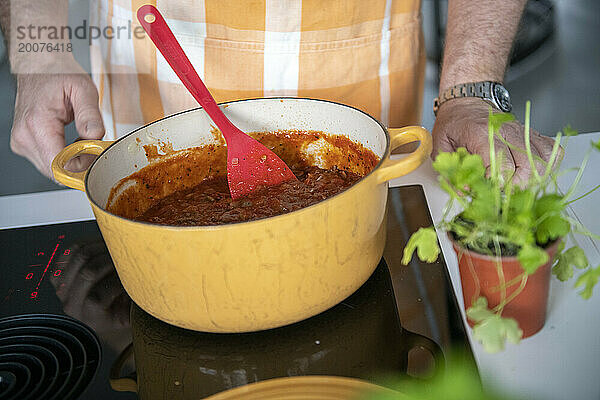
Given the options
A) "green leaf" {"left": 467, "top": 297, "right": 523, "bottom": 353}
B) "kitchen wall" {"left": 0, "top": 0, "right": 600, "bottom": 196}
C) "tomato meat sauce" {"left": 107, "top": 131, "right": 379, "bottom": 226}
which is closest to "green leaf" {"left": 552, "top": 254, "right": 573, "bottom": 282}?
"green leaf" {"left": 467, "top": 297, "right": 523, "bottom": 353}

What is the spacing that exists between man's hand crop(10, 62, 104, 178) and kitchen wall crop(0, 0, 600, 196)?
127 centimetres

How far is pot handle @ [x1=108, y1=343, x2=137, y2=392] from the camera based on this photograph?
64 cm

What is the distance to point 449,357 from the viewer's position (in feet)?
2.07

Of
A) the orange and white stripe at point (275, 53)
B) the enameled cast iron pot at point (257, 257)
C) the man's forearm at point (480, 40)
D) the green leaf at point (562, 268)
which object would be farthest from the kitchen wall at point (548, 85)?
the green leaf at point (562, 268)

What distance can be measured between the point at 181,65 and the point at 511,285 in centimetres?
49

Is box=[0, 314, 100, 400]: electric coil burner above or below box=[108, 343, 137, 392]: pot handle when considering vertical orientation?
below

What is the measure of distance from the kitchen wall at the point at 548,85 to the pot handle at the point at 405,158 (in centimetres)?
180

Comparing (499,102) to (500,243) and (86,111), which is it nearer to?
(500,243)

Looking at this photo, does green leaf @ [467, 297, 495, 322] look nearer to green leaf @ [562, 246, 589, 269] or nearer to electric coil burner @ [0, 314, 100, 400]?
green leaf @ [562, 246, 589, 269]

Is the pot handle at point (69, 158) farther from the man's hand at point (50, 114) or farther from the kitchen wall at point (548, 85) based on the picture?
the kitchen wall at point (548, 85)

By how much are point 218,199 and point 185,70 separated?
176mm

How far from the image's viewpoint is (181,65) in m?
0.82

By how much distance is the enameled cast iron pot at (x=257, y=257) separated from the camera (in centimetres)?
59

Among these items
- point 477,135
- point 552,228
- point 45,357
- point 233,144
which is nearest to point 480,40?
point 477,135
